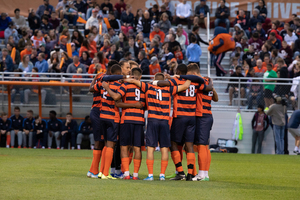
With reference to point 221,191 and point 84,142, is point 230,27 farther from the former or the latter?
point 221,191

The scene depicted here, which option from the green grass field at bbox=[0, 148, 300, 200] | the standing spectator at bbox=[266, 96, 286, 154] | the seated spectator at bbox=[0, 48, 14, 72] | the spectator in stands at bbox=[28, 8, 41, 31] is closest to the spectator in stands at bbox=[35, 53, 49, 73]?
the seated spectator at bbox=[0, 48, 14, 72]

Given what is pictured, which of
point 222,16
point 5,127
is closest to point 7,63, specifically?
point 5,127

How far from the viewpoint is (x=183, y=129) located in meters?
9.08

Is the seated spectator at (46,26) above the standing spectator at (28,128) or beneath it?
above

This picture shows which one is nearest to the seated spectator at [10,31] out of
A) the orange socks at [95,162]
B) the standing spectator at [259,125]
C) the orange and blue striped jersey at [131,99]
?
the standing spectator at [259,125]

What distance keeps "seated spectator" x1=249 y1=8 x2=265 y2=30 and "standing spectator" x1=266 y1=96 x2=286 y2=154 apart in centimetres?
672

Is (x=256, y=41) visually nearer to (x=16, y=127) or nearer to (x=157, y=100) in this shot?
(x=16, y=127)

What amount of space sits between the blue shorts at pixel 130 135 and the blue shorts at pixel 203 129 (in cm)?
124

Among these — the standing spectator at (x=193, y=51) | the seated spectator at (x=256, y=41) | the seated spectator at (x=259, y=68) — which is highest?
the seated spectator at (x=256, y=41)

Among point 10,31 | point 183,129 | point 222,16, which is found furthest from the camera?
point 222,16

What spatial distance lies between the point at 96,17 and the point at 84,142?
6.85 m

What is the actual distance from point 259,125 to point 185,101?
8.99m

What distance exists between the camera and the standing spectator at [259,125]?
1734 centimetres

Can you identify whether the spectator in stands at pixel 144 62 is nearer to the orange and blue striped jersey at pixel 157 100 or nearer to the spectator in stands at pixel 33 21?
the spectator in stands at pixel 33 21
